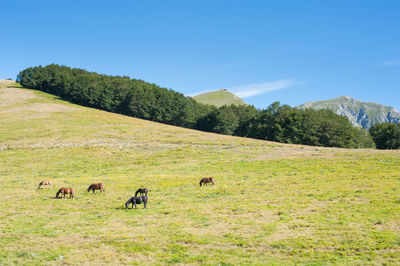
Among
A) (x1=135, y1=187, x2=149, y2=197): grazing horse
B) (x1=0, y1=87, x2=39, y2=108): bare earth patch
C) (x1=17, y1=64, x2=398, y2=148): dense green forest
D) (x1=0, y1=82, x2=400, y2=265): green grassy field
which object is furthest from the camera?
(x1=0, y1=87, x2=39, y2=108): bare earth patch

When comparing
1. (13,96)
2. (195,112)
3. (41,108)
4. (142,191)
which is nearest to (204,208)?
(142,191)

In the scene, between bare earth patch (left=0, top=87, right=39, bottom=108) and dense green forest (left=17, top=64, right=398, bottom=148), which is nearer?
dense green forest (left=17, top=64, right=398, bottom=148)

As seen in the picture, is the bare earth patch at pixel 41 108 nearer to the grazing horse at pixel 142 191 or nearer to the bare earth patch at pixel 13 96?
the bare earth patch at pixel 13 96

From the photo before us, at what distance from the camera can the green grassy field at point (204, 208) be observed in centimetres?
1491

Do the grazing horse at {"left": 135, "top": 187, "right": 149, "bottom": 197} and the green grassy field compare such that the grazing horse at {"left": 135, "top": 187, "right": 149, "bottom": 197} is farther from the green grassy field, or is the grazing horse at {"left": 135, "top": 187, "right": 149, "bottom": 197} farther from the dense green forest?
the dense green forest

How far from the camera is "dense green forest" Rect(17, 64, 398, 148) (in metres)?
100

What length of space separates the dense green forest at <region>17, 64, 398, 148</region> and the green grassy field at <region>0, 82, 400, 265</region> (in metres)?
50.2

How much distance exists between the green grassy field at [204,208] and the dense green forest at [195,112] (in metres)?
50.2

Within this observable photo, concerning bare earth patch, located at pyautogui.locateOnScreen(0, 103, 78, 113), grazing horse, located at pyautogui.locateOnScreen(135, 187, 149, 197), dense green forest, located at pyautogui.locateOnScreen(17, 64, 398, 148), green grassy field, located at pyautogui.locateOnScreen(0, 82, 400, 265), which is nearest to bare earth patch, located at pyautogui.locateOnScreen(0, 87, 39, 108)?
bare earth patch, located at pyautogui.locateOnScreen(0, 103, 78, 113)

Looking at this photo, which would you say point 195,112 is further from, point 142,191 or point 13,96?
point 142,191

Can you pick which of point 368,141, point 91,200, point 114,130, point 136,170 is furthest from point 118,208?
point 368,141

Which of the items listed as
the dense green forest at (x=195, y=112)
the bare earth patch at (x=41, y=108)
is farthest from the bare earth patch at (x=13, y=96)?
the dense green forest at (x=195, y=112)

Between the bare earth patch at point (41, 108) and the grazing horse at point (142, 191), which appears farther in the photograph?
the bare earth patch at point (41, 108)

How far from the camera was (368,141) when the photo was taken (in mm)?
111625
